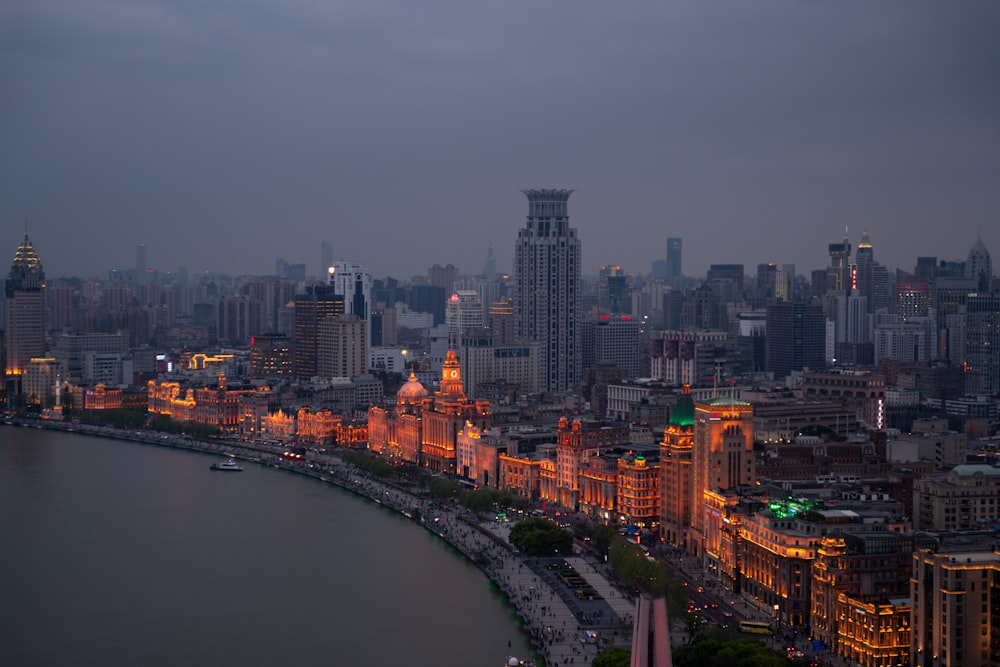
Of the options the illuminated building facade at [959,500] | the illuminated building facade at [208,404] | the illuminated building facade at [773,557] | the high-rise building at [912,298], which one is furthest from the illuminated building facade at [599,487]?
the high-rise building at [912,298]

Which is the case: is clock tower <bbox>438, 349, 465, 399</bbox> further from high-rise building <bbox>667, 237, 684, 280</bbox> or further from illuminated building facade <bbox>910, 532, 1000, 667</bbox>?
high-rise building <bbox>667, 237, 684, 280</bbox>

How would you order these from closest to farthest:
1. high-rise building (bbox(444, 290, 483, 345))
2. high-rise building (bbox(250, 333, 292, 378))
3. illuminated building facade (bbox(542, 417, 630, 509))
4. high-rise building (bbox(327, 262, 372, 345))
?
illuminated building facade (bbox(542, 417, 630, 509)) < high-rise building (bbox(250, 333, 292, 378)) < high-rise building (bbox(444, 290, 483, 345)) < high-rise building (bbox(327, 262, 372, 345))

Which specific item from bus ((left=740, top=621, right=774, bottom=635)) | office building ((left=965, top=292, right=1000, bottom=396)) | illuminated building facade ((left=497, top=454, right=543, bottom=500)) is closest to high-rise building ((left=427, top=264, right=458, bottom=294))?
office building ((left=965, top=292, right=1000, bottom=396))

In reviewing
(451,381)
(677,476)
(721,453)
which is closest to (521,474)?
(451,381)

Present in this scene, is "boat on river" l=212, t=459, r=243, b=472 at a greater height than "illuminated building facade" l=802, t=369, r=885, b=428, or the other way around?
"illuminated building facade" l=802, t=369, r=885, b=428

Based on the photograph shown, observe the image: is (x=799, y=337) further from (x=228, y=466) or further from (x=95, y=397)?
(x=228, y=466)

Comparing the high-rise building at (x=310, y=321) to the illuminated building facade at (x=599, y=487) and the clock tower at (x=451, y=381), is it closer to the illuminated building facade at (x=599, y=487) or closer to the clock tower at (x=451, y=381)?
the clock tower at (x=451, y=381)

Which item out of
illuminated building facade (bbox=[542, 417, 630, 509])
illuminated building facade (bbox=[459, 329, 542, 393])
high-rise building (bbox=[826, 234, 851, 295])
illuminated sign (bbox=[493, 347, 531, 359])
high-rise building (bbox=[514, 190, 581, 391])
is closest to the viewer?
illuminated building facade (bbox=[542, 417, 630, 509])
